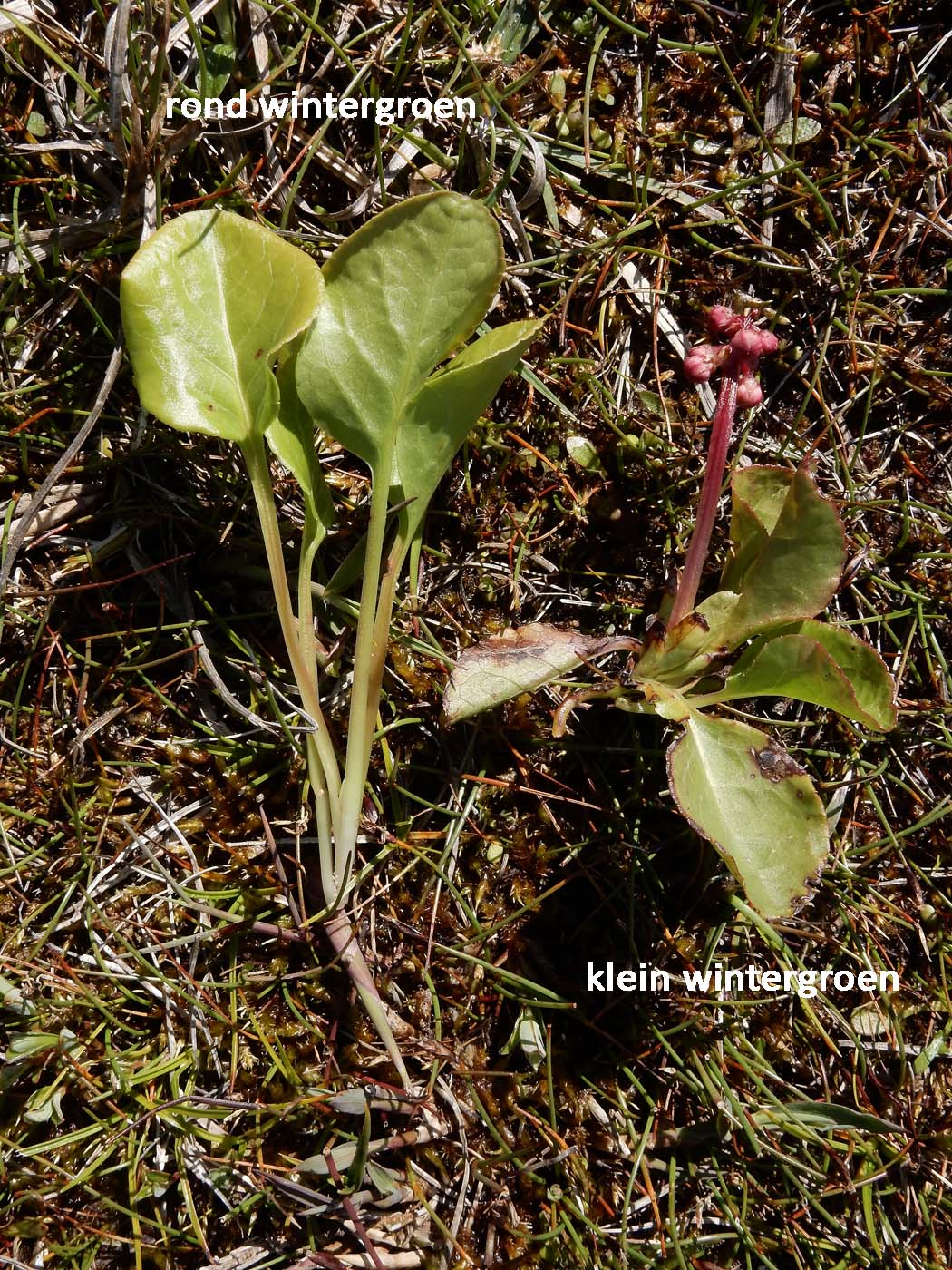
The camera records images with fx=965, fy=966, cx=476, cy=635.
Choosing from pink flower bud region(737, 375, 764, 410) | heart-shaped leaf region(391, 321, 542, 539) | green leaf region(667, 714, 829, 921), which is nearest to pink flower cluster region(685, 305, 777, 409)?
pink flower bud region(737, 375, 764, 410)

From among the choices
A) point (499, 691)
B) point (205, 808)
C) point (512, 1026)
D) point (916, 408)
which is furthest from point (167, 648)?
point (916, 408)

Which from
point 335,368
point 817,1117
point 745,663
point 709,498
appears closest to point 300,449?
point 335,368

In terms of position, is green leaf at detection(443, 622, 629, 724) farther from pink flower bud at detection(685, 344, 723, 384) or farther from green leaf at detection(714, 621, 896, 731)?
pink flower bud at detection(685, 344, 723, 384)

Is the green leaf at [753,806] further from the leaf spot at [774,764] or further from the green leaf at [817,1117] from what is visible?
the green leaf at [817,1117]

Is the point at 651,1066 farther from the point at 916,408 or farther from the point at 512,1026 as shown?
the point at 916,408

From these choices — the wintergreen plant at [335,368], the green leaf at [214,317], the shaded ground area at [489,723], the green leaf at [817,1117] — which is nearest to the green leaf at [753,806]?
the shaded ground area at [489,723]

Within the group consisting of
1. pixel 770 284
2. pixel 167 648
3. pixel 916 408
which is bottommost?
pixel 167 648
